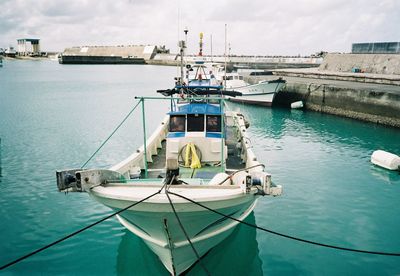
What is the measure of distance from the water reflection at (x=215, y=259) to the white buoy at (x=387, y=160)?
9.54 m

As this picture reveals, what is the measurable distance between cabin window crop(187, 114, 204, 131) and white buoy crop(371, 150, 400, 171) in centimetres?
1031

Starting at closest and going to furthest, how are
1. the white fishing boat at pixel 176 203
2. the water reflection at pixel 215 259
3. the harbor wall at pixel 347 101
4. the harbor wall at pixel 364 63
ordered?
the white fishing boat at pixel 176 203 → the water reflection at pixel 215 259 → the harbor wall at pixel 347 101 → the harbor wall at pixel 364 63

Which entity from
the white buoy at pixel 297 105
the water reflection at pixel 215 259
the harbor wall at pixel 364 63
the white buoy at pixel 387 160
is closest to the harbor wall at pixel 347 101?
the white buoy at pixel 297 105

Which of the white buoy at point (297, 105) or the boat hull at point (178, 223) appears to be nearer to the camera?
the boat hull at point (178, 223)

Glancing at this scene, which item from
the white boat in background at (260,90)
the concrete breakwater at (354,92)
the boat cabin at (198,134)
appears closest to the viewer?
the boat cabin at (198,134)

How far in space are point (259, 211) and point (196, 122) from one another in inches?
150

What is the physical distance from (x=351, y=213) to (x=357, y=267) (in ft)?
10.8

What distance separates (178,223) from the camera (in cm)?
665

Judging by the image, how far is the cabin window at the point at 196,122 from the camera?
34.7 feet

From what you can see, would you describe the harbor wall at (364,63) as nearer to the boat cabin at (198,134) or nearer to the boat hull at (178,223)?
the boat cabin at (198,134)

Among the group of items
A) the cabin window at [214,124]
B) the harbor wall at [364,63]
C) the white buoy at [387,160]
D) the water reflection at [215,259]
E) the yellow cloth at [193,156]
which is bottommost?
the water reflection at [215,259]

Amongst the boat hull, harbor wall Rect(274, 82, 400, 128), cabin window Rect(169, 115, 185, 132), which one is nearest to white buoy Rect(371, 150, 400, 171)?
harbor wall Rect(274, 82, 400, 128)

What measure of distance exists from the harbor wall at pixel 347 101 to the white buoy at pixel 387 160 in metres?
9.53

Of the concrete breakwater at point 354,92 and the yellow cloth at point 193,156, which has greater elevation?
the concrete breakwater at point 354,92
